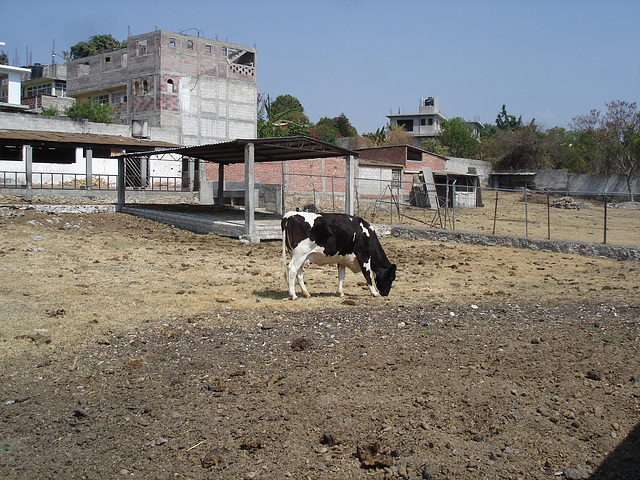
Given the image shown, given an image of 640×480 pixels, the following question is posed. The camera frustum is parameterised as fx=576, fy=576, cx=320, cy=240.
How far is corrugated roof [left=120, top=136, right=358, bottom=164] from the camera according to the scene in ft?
59.9

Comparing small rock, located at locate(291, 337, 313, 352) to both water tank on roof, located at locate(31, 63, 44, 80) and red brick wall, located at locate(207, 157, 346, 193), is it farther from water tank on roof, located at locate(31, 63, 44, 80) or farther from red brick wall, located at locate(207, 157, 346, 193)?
water tank on roof, located at locate(31, 63, 44, 80)

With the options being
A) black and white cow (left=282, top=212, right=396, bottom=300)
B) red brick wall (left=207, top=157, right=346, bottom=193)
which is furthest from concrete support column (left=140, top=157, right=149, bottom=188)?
black and white cow (left=282, top=212, right=396, bottom=300)

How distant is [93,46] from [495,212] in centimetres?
7447

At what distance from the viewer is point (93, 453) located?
447 cm

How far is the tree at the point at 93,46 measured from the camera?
7778 cm

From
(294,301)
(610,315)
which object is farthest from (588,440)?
(294,301)

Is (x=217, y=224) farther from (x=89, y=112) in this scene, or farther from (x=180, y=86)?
(x=89, y=112)

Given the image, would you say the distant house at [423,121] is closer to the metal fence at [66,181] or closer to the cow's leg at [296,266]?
the metal fence at [66,181]

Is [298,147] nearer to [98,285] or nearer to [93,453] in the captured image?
[98,285]

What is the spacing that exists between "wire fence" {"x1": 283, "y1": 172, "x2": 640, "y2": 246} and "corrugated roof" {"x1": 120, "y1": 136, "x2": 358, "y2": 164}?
2.34m

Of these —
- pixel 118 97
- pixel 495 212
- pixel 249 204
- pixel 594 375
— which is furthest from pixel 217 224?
pixel 118 97

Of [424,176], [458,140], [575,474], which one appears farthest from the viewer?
[458,140]

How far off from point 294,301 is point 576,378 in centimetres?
470

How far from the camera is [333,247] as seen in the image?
980 centimetres
